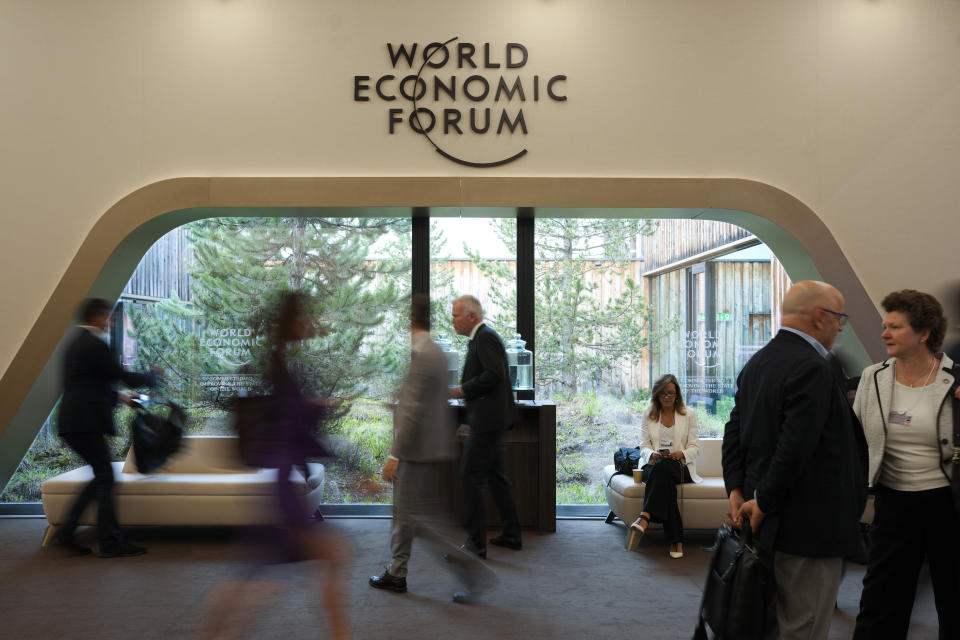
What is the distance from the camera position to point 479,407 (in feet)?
16.1

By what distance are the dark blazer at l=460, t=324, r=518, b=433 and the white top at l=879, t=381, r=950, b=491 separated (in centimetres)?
248

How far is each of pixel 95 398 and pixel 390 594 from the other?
8.08 ft

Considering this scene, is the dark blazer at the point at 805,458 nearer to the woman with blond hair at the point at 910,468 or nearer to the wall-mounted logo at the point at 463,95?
the woman with blond hair at the point at 910,468

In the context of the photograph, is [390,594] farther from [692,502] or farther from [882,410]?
[882,410]

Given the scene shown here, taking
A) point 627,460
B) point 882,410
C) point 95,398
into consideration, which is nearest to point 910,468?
point 882,410

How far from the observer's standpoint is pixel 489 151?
5766mm

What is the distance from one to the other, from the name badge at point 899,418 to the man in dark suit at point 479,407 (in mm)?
2466

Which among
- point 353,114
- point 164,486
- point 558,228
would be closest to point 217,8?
point 353,114

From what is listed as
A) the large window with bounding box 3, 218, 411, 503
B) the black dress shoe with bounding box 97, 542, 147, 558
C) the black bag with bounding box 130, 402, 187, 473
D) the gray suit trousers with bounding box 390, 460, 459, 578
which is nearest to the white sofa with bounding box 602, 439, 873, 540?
the gray suit trousers with bounding box 390, 460, 459, 578

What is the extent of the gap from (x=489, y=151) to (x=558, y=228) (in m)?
1.03

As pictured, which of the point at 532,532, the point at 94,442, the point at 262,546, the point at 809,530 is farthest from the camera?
the point at 532,532

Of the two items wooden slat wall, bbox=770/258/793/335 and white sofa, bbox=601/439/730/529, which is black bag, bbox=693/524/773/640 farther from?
wooden slat wall, bbox=770/258/793/335

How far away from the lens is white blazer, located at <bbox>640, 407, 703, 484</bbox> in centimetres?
543

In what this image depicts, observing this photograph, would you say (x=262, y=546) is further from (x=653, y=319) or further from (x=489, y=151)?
(x=653, y=319)
